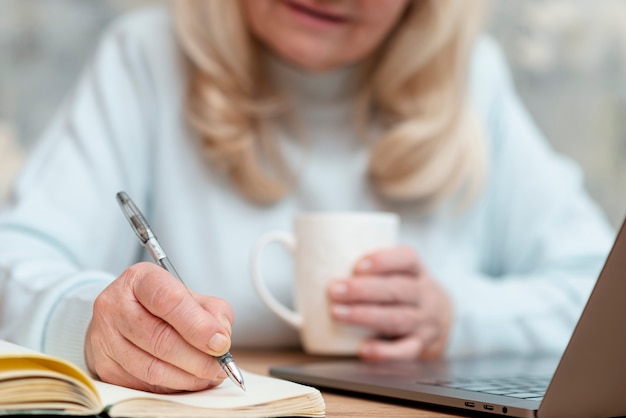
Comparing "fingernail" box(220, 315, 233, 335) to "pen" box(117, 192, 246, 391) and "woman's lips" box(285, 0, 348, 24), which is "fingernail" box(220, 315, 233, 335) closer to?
"pen" box(117, 192, 246, 391)

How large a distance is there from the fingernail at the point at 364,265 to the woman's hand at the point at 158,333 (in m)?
0.34

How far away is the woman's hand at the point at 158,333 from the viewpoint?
1.64ft

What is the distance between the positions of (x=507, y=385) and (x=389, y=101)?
64 cm

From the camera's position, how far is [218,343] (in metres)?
0.49

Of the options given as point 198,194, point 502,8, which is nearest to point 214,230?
point 198,194

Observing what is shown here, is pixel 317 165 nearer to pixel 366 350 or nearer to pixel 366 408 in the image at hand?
pixel 366 350

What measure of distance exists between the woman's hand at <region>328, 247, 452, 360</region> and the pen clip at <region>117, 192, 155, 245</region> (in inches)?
11.5

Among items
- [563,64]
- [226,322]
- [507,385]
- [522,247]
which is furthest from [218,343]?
[563,64]

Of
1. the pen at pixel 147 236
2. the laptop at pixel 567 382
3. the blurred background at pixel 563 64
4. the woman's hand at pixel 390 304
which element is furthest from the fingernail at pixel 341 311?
the blurred background at pixel 563 64

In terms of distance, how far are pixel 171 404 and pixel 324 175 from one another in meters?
0.72

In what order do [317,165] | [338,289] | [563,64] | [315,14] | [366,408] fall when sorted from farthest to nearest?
[563,64] → [317,165] → [315,14] → [338,289] → [366,408]

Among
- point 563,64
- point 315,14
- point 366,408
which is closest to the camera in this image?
point 366,408

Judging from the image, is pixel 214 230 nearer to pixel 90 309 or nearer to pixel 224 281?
pixel 224 281

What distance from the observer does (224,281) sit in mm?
1112
